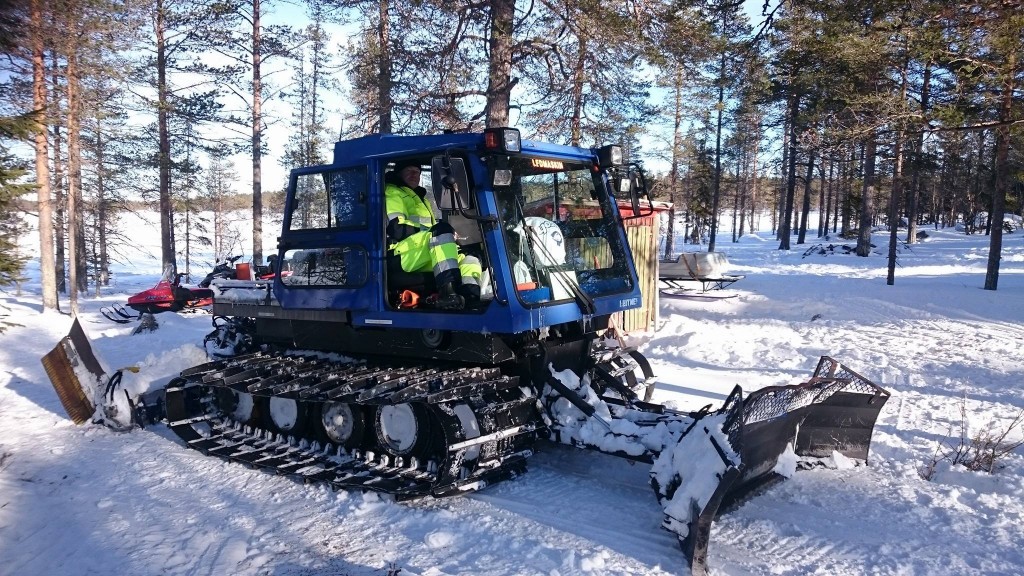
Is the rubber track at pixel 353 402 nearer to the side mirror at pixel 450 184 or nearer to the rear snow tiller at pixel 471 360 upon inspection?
the rear snow tiller at pixel 471 360

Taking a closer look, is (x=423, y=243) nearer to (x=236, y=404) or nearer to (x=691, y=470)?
(x=691, y=470)

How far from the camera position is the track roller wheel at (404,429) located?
5.21 m

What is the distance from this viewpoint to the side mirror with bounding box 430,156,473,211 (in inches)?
180

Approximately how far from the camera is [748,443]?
417 cm

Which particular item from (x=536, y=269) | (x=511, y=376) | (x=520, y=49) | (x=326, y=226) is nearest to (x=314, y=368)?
(x=326, y=226)

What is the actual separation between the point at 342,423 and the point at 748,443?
3.31 metres

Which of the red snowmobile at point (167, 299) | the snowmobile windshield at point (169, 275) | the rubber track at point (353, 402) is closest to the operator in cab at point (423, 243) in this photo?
the rubber track at point (353, 402)

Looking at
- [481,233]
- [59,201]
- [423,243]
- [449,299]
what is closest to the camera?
[481,233]

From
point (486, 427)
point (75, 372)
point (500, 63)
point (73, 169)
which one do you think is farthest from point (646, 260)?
point (73, 169)

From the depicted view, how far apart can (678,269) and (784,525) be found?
419 inches

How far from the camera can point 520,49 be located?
10992 mm

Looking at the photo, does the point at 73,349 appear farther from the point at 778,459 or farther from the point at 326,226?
the point at 778,459

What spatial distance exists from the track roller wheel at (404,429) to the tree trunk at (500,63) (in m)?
6.17

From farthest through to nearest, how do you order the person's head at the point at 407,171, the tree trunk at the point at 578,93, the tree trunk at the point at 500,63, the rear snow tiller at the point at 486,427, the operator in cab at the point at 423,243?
1. the tree trunk at the point at 578,93
2. the tree trunk at the point at 500,63
3. the person's head at the point at 407,171
4. the operator in cab at the point at 423,243
5. the rear snow tiller at the point at 486,427
